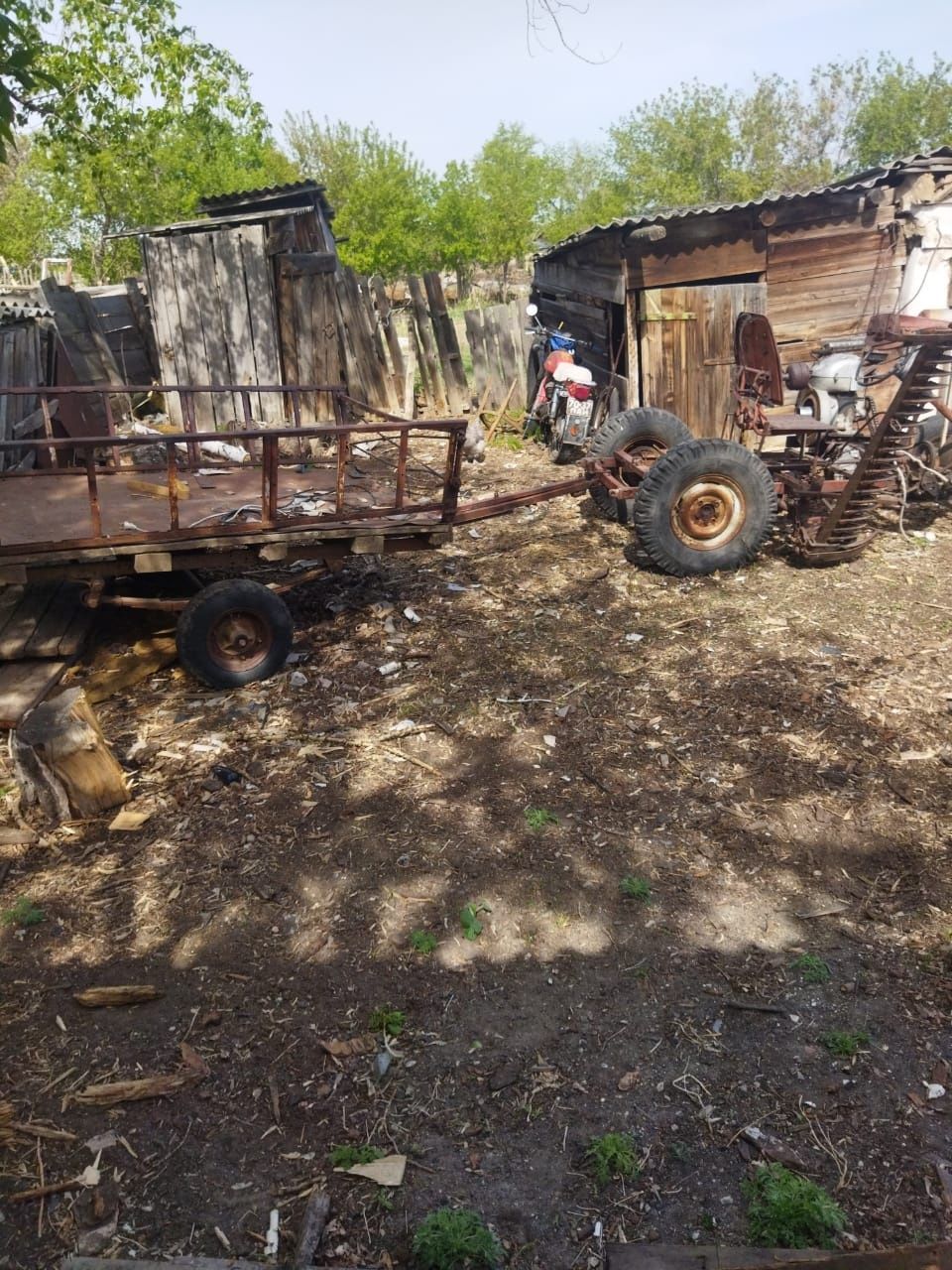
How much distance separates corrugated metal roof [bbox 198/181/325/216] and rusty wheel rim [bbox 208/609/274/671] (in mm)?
11173

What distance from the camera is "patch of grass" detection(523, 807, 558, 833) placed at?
4.18m

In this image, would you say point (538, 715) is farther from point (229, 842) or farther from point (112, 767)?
point (112, 767)

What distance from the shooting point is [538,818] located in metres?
4.23

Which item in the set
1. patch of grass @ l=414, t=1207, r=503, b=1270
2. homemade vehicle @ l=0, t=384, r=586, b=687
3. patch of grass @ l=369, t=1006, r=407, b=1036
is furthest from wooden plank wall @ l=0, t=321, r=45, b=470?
patch of grass @ l=414, t=1207, r=503, b=1270

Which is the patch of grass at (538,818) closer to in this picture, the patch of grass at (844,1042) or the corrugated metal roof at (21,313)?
the patch of grass at (844,1042)

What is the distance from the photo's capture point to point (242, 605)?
17.4 feet

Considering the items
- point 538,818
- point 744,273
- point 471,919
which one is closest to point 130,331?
point 744,273

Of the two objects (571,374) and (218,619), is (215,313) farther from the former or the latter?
(218,619)

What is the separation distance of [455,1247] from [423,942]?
3.97 ft

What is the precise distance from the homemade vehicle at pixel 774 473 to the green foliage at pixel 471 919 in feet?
13.1

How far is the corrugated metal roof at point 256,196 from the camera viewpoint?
47.0 feet

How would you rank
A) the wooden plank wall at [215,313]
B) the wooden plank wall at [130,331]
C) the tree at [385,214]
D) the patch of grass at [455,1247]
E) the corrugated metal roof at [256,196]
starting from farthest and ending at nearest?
the tree at [385,214]
the corrugated metal roof at [256,196]
the wooden plank wall at [130,331]
the wooden plank wall at [215,313]
the patch of grass at [455,1247]

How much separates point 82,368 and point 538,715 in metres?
9.32

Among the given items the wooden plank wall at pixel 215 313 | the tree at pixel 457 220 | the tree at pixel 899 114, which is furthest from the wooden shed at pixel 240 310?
the tree at pixel 899 114
